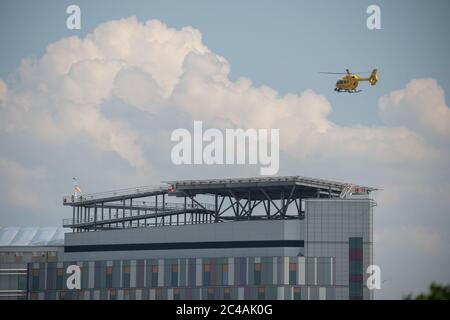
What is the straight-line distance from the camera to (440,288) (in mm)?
101000
